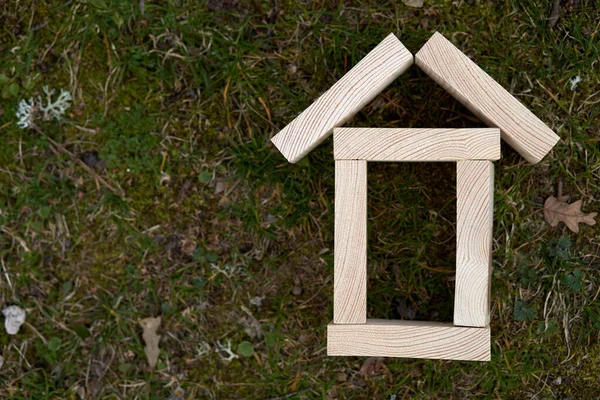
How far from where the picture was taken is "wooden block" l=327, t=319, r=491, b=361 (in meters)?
2.17

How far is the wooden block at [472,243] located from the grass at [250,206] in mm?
383

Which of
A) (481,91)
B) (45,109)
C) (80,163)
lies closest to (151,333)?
(80,163)

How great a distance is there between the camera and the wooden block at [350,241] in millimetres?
2170

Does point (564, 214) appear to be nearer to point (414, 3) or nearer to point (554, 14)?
point (554, 14)

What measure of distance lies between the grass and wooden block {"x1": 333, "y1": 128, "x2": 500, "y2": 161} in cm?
39

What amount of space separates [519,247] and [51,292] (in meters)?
2.28

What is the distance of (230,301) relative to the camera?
2.67 meters

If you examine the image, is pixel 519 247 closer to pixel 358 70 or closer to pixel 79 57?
pixel 358 70

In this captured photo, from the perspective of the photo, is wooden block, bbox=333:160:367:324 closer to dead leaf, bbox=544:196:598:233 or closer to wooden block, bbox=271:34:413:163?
wooden block, bbox=271:34:413:163

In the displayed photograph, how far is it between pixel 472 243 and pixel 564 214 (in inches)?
26.4

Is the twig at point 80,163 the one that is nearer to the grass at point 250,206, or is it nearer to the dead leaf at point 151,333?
the grass at point 250,206

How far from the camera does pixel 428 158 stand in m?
2.16

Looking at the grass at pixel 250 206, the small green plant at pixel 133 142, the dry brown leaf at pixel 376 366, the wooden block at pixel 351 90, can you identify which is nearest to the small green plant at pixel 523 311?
the grass at pixel 250 206

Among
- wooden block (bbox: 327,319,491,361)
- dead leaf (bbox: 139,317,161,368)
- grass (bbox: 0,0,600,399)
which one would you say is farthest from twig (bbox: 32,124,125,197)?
wooden block (bbox: 327,319,491,361)
